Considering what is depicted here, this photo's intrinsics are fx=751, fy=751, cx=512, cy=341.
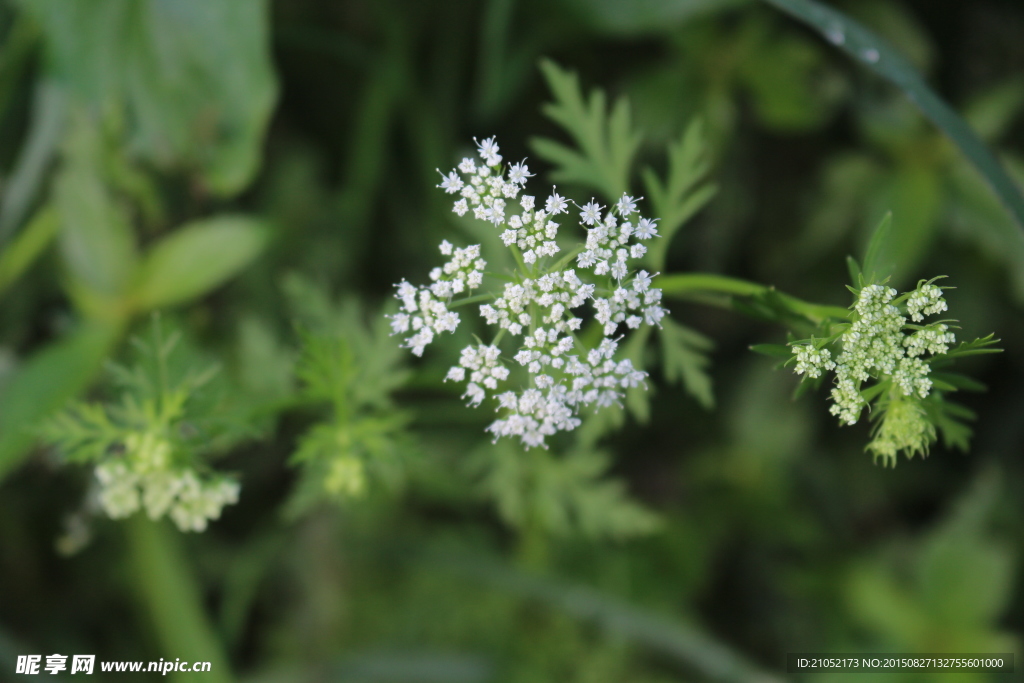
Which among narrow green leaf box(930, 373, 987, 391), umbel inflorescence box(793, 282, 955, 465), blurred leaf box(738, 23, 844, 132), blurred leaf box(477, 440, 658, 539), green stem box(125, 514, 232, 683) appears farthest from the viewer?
blurred leaf box(738, 23, 844, 132)

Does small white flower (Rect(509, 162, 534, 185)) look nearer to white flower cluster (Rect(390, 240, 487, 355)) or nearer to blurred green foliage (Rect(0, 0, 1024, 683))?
white flower cluster (Rect(390, 240, 487, 355))

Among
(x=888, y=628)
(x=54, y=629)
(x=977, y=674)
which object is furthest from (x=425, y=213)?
(x=977, y=674)

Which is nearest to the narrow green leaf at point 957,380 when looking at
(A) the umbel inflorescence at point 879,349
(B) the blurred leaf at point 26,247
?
(A) the umbel inflorescence at point 879,349

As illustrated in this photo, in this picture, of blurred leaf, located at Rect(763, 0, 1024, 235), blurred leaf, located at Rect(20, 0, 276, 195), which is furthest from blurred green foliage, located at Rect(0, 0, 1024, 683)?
blurred leaf, located at Rect(763, 0, 1024, 235)

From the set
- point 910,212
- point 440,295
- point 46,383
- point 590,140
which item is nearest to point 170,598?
point 46,383

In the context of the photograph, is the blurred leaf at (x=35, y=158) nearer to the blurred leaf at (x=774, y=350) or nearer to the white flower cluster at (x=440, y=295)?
the white flower cluster at (x=440, y=295)

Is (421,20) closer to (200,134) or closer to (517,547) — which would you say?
(200,134)

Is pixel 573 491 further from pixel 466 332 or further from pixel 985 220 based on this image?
pixel 985 220
